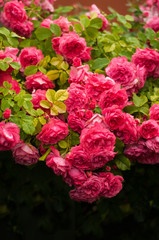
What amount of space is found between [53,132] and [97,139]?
131 millimetres

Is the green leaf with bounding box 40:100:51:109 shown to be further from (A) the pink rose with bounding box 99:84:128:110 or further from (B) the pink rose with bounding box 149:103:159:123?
(B) the pink rose with bounding box 149:103:159:123

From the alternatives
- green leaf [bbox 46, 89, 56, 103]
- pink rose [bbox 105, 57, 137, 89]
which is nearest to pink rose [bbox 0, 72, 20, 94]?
green leaf [bbox 46, 89, 56, 103]

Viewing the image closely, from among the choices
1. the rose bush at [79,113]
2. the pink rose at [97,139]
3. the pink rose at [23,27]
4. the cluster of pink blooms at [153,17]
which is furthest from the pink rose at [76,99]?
the cluster of pink blooms at [153,17]

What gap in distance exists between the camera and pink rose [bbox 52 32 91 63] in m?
1.04

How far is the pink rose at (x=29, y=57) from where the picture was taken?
1.07 m

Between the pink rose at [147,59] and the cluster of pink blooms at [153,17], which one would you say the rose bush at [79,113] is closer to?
the pink rose at [147,59]

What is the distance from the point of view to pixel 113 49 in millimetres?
1152

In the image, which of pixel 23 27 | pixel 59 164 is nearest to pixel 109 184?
pixel 59 164

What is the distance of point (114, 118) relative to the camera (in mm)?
869

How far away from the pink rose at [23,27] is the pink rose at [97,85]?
0.47 m

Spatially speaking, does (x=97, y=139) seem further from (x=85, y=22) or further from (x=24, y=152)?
(x=85, y=22)

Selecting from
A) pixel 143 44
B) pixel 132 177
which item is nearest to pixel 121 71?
pixel 143 44

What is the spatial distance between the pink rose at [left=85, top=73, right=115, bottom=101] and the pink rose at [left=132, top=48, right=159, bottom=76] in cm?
20

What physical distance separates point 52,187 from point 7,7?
2.77 ft
